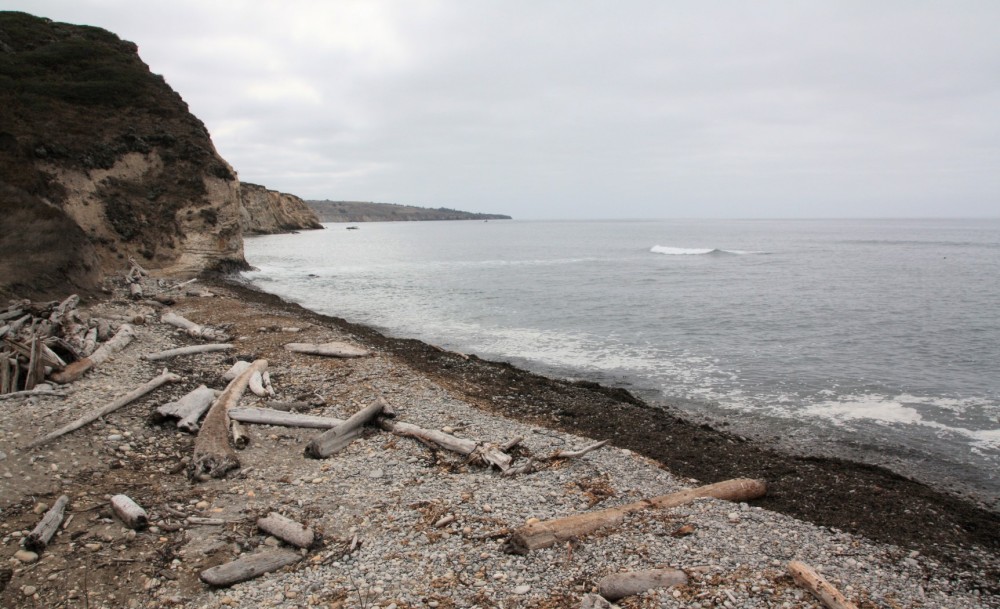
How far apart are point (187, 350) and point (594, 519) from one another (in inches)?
438

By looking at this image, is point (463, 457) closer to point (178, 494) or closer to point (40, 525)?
point (178, 494)

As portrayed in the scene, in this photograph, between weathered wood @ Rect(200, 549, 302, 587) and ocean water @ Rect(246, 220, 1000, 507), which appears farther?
ocean water @ Rect(246, 220, 1000, 507)

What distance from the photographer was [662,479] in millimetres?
8508

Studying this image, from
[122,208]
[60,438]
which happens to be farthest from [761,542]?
[122,208]

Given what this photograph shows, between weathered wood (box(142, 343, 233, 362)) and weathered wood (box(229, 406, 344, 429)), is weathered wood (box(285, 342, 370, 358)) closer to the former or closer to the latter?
weathered wood (box(142, 343, 233, 362))

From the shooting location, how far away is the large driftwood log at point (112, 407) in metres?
7.89

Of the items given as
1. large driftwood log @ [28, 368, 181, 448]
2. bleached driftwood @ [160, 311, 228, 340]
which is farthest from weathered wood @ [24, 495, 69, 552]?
bleached driftwood @ [160, 311, 228, 340]

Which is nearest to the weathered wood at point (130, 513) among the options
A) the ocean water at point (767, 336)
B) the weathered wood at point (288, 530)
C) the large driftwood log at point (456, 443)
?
the weathered wood at point (288, 530)

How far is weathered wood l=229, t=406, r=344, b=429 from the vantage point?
9.67 m

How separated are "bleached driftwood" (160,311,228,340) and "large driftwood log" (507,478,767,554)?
40.7ft

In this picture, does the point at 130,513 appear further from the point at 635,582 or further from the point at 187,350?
the point at 187,350

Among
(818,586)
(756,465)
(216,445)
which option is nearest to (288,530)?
(216,445)

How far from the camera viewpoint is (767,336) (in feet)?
72.4

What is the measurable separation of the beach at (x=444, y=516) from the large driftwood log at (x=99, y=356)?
0.98 feet
